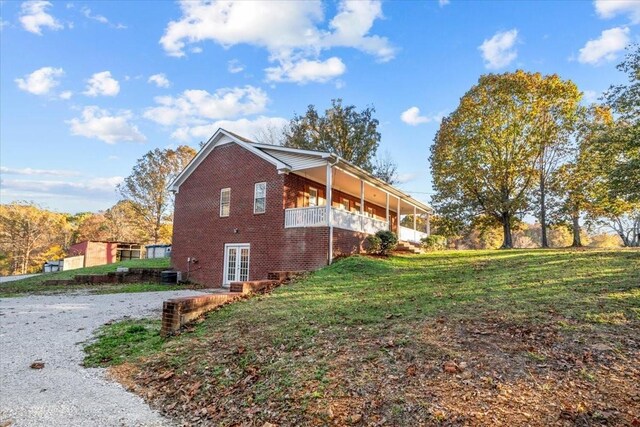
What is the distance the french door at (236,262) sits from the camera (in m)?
15.7

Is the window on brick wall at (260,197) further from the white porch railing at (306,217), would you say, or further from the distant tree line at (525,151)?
the distant tree line at (525,151)

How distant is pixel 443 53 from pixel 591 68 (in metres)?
5.39

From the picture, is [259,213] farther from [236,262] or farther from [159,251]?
[159,251]

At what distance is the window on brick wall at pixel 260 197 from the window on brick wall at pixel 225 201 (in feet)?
5.56

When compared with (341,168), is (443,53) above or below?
above

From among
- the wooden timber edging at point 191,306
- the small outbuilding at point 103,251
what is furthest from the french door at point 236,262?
the small outbuilding at point 103,251

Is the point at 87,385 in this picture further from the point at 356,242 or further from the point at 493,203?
the point at 493,203

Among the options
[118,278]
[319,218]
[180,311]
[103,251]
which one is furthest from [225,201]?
[103,251]

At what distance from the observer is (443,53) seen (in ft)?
48.3

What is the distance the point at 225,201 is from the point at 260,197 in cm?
228

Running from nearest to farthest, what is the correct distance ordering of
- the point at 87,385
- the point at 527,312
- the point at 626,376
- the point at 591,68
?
the point at 626,376, the point at 87,385, the point at 527,312, the point at 591,68

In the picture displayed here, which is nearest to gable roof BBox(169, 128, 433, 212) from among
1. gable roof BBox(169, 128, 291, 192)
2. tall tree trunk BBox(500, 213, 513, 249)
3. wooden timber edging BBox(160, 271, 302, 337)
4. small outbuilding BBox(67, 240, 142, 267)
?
gable roof BBox(169, 128, 291, 192)

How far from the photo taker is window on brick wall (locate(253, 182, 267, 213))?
15413 mm

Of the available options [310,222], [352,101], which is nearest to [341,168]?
[310,222]
